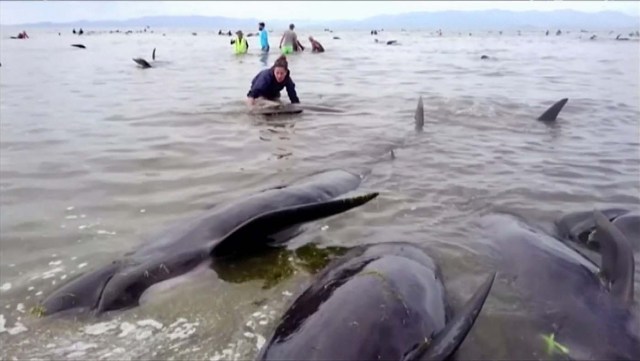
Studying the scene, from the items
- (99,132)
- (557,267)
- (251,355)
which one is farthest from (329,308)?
(99,132)

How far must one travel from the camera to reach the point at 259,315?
13.9ft

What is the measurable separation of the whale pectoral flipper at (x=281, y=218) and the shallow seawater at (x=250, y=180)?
271 millimetres

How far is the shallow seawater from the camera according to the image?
161 inches

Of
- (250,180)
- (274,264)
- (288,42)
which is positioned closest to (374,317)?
(274,264)

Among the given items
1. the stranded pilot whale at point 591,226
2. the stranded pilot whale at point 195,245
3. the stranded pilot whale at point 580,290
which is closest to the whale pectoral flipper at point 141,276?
the stranded pilot whale at point 195,245

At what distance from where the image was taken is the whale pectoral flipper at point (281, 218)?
489 cm

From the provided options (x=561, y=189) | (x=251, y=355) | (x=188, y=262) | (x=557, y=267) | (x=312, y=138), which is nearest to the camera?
(x=251, y=355)

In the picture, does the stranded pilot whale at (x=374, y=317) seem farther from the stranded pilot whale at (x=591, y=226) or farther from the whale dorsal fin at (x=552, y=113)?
the whale dorsal fin at (x=552, y=113)

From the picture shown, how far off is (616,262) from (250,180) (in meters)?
4.82

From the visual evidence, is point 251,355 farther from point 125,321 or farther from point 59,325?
point 59,325

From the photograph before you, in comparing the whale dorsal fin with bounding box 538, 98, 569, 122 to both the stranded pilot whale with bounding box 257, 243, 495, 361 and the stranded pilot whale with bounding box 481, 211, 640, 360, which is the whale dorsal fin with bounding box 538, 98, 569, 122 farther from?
the stranded pilot whale with bounding box 257, 243, 495, 361

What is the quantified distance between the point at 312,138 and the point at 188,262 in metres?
5.54

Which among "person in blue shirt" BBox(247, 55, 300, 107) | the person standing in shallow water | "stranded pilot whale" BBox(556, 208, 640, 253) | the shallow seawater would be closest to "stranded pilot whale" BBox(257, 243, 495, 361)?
the shallow seawater

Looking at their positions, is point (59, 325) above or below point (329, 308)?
below
